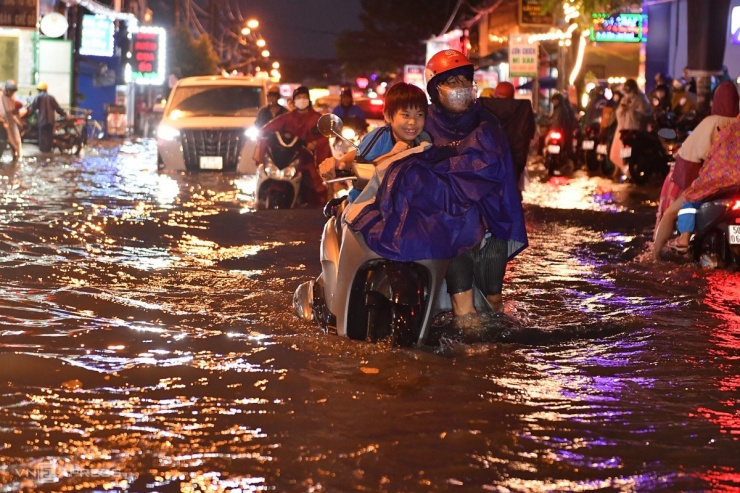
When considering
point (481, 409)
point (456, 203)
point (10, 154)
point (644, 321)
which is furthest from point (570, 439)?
point (10, 154)

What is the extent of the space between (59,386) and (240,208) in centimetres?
997

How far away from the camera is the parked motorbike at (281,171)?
47.5ft

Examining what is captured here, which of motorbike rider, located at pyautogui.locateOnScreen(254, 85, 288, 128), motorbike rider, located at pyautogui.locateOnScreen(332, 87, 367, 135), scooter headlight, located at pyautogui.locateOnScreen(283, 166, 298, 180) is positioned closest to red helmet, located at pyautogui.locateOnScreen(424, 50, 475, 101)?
scooter headlight, located at pyautogui.locateOnScreen(283, 166, 298, 180)

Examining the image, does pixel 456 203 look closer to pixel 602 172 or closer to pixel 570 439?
pixel 570 439

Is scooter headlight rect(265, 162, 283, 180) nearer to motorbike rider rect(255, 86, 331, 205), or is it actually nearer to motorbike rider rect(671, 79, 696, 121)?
motorbike rider rect(255, 86, 331, 205)

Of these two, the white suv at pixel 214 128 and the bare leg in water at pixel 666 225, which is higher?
the white suv at pixel 214 128

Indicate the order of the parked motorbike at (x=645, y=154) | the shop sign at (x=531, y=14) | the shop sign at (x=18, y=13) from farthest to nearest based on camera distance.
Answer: the shop sign at (x=531, y=14)
the shop sign at (x=18, y=13)
the parked motorbike at (x=645, y=154)

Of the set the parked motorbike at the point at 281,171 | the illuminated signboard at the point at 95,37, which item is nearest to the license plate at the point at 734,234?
the parked motorbike at the point at 281,171

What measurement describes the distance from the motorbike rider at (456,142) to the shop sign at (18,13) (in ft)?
100.0

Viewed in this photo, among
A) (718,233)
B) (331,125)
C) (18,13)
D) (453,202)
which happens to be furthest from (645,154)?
(18,13)

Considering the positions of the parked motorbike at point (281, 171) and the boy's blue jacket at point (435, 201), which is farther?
the parked motorbike at point (281, 171)

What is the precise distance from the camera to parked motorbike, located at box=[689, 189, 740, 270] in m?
9.87

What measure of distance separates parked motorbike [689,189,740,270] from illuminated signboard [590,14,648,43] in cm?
2663

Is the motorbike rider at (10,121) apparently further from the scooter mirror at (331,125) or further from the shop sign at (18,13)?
the scooter mirror at (331,125)
